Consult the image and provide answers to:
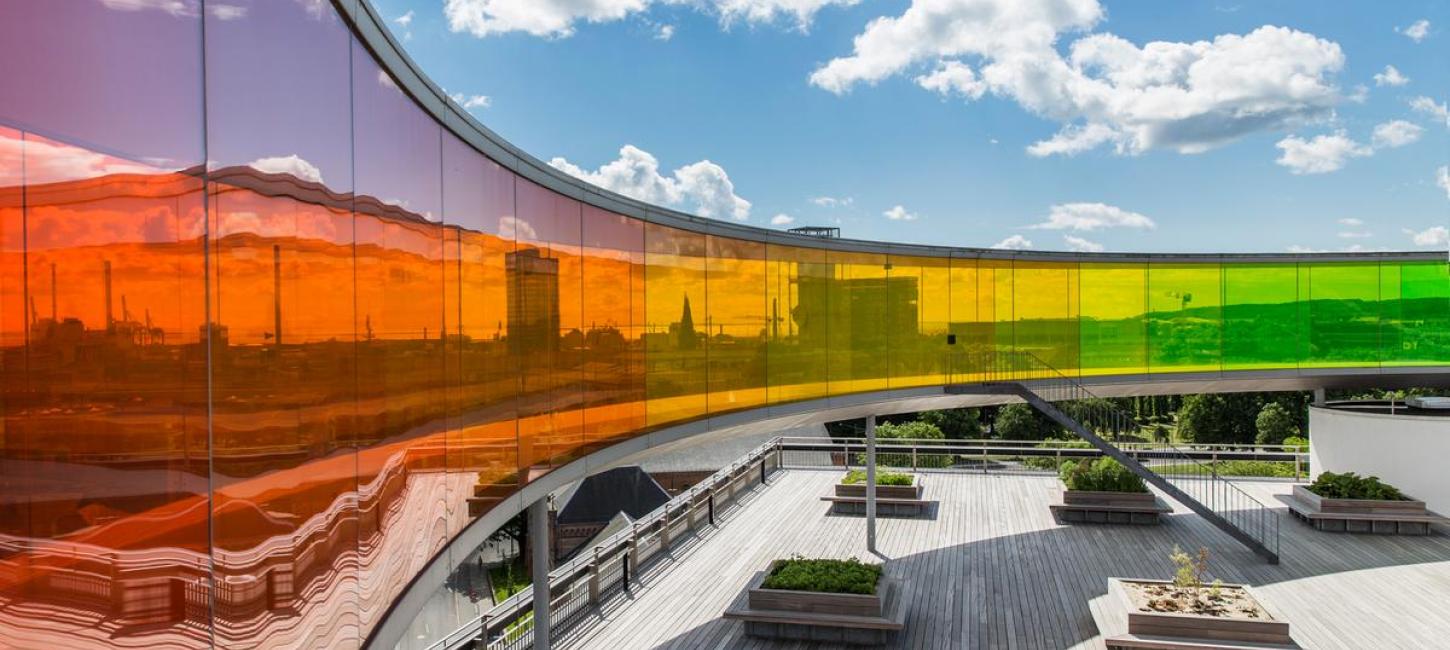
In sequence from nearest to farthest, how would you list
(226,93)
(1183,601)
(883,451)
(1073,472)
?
1. (226,93)
2. (1183,601)
3. (1073,472)
4. (883,451)

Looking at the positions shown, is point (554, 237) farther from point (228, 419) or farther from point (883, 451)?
point (883, 451)

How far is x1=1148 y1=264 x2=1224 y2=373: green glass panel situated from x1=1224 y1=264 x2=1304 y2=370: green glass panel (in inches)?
13.0

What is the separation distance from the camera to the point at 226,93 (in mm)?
3141

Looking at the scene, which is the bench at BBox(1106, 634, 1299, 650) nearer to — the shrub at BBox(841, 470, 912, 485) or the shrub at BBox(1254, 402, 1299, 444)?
the shrub at BBox(841, 470, 912, 485)

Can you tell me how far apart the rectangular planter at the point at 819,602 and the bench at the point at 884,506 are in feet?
26.7

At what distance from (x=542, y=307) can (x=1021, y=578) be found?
1122 cm

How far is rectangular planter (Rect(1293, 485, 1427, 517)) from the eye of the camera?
1864cm

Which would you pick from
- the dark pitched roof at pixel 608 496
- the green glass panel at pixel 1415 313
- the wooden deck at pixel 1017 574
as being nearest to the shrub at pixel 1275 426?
the green glass panel at pixel 1415 313

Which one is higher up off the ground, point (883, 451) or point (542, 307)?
point (542, 307)

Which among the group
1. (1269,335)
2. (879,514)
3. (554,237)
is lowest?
(879,514)

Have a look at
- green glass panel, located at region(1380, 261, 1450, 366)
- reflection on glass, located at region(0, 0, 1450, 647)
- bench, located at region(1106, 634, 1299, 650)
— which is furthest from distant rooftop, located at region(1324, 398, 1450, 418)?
reflection on glass, located at region(0, 0, 1450, 647)

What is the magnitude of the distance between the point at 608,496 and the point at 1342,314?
22.5m

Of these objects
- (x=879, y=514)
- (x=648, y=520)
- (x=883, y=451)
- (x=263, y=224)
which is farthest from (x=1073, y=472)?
(x=263, y=224)

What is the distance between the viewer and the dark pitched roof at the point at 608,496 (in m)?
30.2
